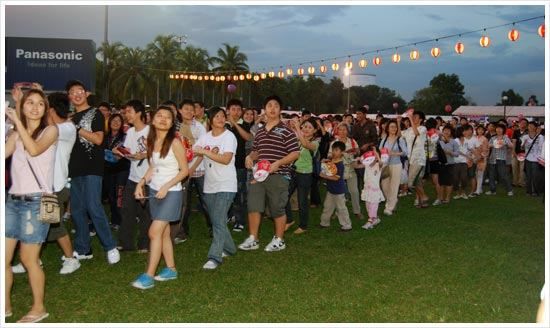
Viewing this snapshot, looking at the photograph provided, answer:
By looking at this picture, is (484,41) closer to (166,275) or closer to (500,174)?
(500,174)

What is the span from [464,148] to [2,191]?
10540 millimetres

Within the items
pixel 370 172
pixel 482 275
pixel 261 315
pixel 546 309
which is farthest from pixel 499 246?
pixel 546 309

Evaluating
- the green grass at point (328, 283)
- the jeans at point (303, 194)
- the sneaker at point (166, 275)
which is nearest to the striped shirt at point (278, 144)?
the green grass at point (328, 283)

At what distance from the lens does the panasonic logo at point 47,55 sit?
24328 mm

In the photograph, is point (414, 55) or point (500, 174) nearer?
point (500, 174)

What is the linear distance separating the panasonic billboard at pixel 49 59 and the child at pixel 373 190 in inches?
719

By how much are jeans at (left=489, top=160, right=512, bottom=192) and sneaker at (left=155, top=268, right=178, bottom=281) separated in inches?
392

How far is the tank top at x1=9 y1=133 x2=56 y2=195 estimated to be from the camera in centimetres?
430

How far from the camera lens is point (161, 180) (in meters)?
5.40

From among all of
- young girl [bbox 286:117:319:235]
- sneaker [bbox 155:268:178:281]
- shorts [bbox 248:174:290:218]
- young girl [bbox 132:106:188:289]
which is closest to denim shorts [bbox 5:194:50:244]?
young girl [bbox 132:106:188:289]

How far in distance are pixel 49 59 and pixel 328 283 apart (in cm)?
2215

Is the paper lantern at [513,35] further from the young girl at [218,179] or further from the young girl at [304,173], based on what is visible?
the young girl at [218,179]

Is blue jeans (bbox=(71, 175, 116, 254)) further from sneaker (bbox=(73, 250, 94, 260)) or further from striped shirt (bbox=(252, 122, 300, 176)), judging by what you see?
striped shirt (bbox=(252, 122, 300, 176))

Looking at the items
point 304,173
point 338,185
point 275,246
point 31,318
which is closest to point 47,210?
point 31,318
